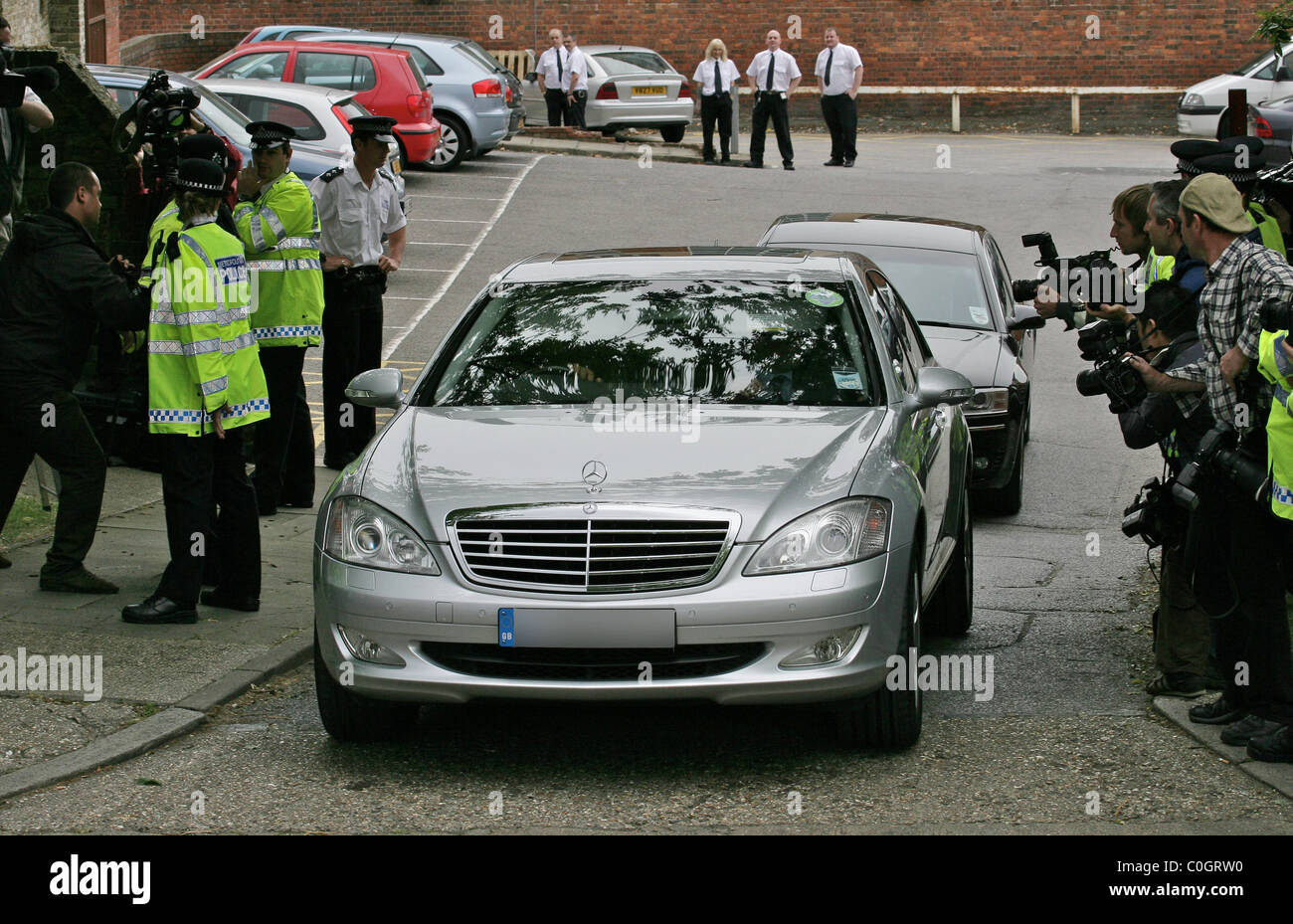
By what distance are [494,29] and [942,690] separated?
30246 mm

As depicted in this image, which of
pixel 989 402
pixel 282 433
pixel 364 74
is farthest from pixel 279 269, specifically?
pixel 364 74

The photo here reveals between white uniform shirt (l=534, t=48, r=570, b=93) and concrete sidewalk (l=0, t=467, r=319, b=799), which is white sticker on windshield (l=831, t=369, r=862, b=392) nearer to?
concrete sidewalk (l=0, t=467, r=319, b=799)

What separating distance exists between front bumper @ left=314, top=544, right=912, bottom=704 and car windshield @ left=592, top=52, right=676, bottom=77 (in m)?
24.5

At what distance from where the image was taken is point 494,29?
117 feet

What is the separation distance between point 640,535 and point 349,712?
4.11 feet

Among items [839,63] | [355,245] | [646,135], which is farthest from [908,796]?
[646,135]

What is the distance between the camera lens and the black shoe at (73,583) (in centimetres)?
821

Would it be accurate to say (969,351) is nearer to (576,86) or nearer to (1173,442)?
(1173,442)

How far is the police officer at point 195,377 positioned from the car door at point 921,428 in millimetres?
2686

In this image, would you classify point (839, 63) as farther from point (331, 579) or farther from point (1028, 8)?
point (331, 579)

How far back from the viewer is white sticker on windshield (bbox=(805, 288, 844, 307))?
7164mm

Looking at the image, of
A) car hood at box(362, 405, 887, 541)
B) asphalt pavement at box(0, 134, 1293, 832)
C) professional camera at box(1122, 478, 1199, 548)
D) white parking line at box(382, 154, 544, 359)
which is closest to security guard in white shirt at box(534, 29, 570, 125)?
white parking line at box(382, 154, 544, 359)

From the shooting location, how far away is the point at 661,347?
6.89m

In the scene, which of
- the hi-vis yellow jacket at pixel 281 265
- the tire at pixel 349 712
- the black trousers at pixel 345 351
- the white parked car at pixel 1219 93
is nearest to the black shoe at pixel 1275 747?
the tire at pixel 349 712
